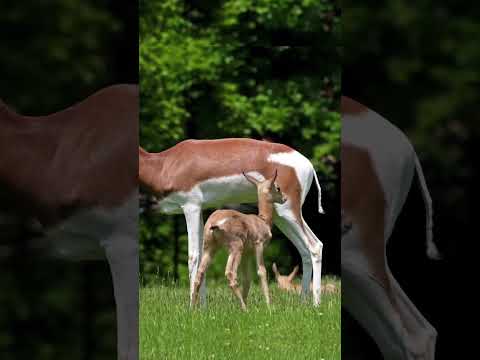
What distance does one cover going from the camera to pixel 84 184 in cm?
492

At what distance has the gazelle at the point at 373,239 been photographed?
194 inches

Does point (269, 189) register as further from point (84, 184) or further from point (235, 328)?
point (84, 184)

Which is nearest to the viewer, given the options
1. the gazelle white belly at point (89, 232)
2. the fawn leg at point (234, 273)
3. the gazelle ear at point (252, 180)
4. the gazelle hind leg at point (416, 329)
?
the gazelle white belly at point (89, 232)

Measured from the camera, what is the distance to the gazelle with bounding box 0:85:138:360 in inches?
191

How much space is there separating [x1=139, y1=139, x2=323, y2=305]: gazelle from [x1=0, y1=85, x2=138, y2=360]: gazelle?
338 millimetres

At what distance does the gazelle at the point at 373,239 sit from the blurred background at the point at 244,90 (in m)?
0.17

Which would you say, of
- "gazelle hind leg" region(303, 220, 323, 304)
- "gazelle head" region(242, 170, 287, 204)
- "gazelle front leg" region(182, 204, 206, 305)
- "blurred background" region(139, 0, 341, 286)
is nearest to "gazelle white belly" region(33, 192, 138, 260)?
"blurred background" region(139, 0, 341, 286)

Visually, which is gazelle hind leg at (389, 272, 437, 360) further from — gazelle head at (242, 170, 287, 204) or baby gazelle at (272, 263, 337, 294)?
gazelle head at (242, 170, 287, 204)

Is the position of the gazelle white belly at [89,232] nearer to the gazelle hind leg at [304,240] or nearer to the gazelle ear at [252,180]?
the gazelle ear at [252,180]

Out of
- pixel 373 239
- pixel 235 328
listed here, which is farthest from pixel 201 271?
pixel 373 239

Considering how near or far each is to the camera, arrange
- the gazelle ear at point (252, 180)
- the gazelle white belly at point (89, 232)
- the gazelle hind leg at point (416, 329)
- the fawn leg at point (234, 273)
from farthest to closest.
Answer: the gazelle ear at point (252, 180) → the fawn leg at point (234, 273) → the gazelle hind leg at point (416, 329) → the gazelle white belly at point (89, 232)

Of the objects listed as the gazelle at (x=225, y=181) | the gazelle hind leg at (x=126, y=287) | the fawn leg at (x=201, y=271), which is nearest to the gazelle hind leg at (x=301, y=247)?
the gazelle at (x=225, y=181)

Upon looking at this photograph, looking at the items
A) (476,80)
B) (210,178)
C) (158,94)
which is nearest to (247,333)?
(210,178)

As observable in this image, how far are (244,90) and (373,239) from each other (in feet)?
3.21
